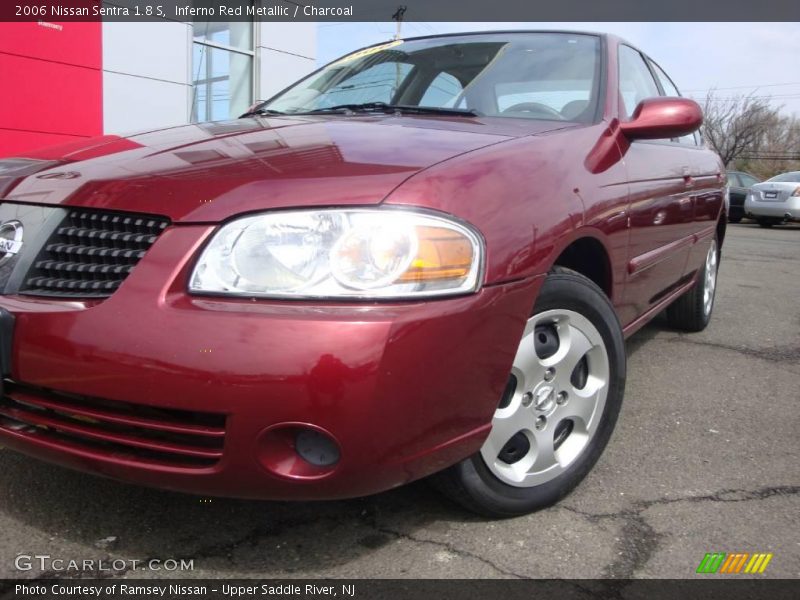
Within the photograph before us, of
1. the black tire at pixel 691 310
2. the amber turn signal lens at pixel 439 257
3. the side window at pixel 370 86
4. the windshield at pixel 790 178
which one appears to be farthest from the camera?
the windshield at pixel 790 178

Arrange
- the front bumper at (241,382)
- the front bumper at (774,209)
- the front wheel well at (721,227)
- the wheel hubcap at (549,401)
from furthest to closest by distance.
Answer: the front bumper at (774,209) < the front wheel well at (721,227) < the wheel hubcap at (549,401) < the front bumper at (241,382)

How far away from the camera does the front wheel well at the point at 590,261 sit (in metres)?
2.32

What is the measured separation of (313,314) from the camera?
1558mm

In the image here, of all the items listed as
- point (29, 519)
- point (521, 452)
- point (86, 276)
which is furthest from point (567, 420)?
point (29, 519)

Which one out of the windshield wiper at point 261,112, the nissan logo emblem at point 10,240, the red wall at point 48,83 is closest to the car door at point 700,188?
the windshield wiper at point 261,112

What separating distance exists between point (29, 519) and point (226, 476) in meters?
0.78

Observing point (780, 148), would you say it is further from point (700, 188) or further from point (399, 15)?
point (700, 188)

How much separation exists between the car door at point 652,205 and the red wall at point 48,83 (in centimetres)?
580

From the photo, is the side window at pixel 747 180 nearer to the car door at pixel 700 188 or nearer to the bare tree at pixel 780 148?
the car door at pixel 700 188

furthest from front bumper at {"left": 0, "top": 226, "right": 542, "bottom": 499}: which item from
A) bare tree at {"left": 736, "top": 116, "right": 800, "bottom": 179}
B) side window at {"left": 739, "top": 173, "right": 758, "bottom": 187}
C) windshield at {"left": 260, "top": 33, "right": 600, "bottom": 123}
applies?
bare tree at {"left": 736, "top": 116, "right": 800, "bottom": 179}

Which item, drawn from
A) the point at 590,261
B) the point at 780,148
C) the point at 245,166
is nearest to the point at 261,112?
the point at 245,166

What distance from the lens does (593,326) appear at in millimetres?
2223

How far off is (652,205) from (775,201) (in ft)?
49.8

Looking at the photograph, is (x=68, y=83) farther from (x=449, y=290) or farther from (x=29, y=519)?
(x=449, y=290)
